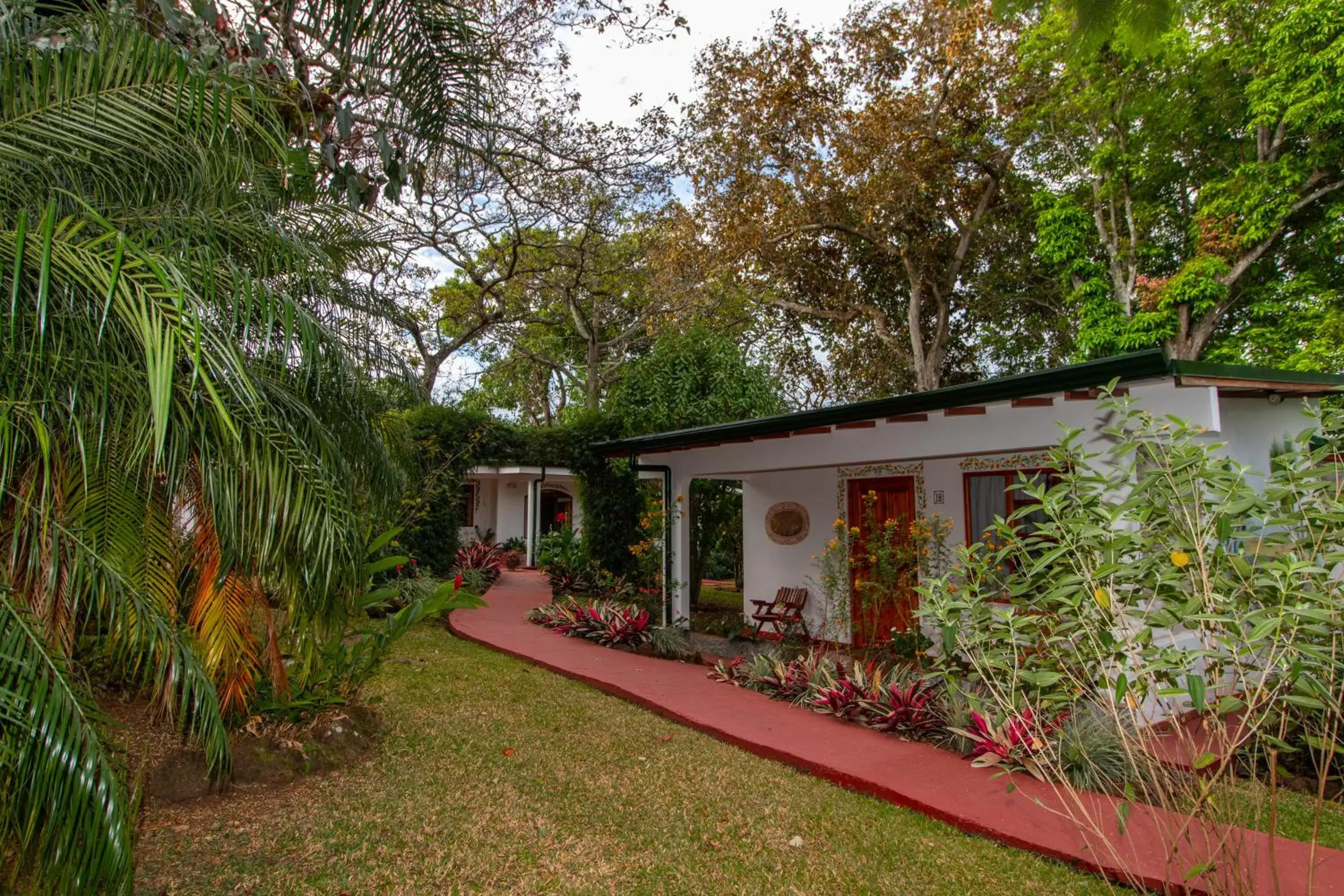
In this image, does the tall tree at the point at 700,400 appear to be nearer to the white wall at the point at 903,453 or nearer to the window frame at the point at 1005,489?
the white wall at the point at 903,453

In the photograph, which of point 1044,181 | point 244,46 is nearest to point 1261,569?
point 244,46

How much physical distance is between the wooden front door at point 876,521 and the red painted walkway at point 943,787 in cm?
218

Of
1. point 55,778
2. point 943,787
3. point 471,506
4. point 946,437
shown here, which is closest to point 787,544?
point 946,437

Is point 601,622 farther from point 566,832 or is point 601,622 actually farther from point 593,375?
point 593,375

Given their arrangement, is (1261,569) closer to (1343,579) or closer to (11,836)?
(1343,579)

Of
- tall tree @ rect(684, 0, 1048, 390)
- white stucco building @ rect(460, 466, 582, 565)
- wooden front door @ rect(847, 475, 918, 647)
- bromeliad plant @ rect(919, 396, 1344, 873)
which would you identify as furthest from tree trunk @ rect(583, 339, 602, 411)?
bromeliad plant @ rect(919, 396, 1344, 873)

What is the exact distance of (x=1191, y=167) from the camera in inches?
620

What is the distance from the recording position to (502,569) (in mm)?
17750

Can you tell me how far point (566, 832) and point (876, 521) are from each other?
5980 millimetres

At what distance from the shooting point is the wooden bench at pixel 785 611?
948 cm

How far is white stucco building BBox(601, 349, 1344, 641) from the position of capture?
5395 mm

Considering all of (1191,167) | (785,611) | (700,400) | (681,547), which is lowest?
(785,611)

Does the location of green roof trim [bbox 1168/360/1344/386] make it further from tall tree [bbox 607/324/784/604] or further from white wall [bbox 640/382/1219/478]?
tall tree [bbox 607/324/784/604]

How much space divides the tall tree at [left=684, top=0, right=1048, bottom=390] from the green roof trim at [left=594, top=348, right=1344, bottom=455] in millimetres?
8335
